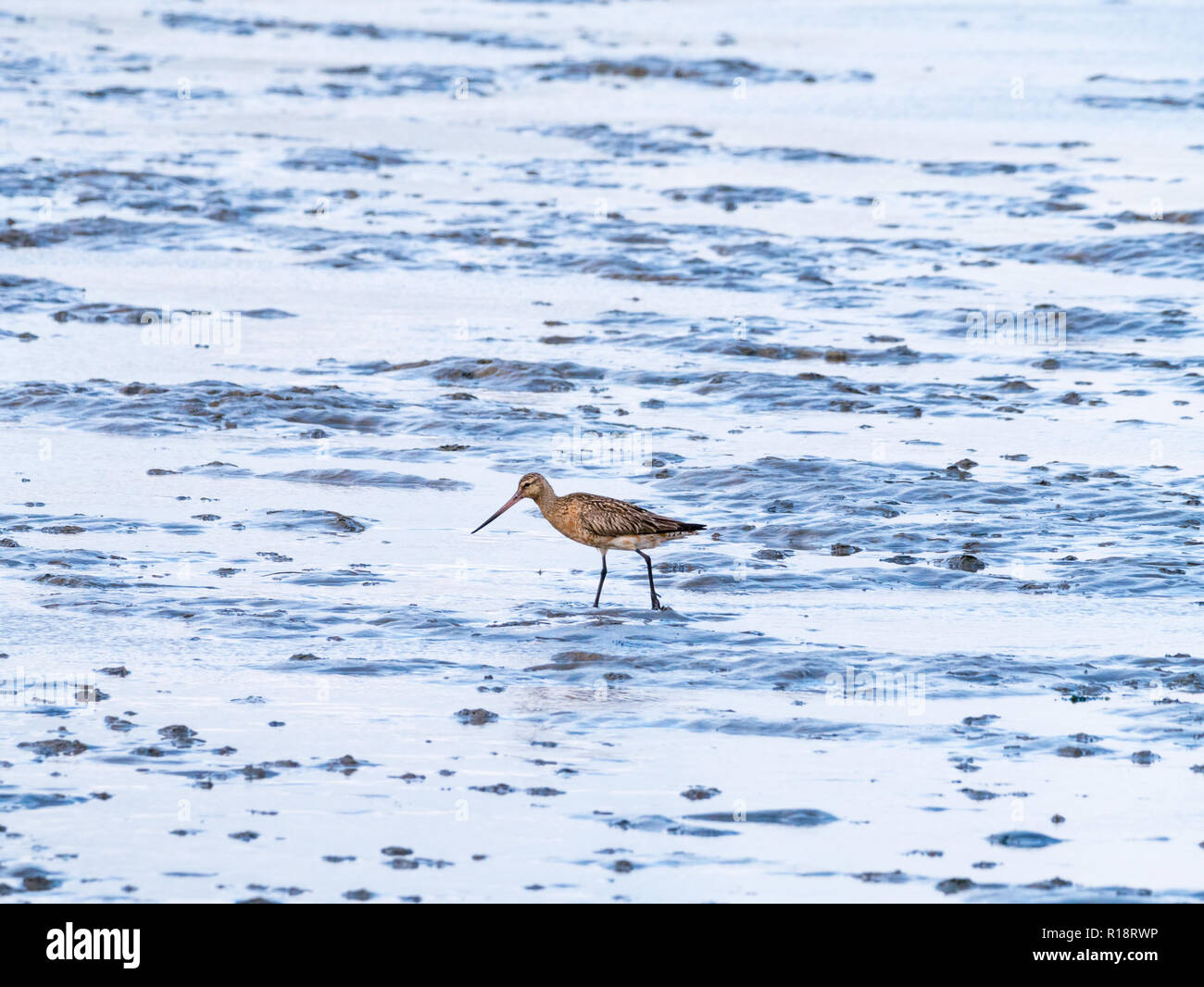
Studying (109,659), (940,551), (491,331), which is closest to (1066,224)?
(491,331)

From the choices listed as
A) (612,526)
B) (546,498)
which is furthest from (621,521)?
(546,498)

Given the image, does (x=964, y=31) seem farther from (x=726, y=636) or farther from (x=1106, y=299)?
(x=726, y=636)

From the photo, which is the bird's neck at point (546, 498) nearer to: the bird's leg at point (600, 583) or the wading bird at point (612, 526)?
the wading bird at point (612, 526)

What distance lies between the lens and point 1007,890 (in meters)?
7.86

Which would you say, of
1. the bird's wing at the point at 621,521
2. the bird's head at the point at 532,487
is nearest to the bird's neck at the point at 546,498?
the bird's head at the point at 532,487

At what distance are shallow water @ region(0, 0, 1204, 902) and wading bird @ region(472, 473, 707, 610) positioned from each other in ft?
1.13

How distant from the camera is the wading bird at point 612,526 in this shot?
1192 centimetres

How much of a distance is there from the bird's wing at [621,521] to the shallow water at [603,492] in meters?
0.43

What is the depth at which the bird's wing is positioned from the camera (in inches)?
469

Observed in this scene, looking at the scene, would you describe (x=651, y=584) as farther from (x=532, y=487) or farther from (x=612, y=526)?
(x=532, y=487)

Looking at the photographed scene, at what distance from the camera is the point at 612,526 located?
11.9 meters

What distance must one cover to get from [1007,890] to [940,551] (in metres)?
5.14

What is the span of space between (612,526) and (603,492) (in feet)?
7.00

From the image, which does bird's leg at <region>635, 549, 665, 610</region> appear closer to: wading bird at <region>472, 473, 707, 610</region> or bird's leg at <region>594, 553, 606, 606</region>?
wading bird at <region>472, 473, 707, 610</region>
